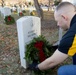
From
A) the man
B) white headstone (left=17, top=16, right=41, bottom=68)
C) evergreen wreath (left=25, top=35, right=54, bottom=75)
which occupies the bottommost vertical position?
evergreen wreath (left=25, top=35, right=54, bottom=75)

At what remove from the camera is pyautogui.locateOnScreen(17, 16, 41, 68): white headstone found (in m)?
3.79

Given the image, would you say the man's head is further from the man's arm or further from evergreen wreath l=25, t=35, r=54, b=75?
evergreen wreath l=25, t=35, r=54, b=75

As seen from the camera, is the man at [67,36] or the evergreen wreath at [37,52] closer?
the man at [67,36]

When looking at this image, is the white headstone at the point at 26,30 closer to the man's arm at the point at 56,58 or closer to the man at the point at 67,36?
the man's arm at the point at 56,58

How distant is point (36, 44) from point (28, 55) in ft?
0.79

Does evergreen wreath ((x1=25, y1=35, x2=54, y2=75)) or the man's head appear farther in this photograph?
evergreen wreath ((x1=25, y1=35, x2=54, y2=75))

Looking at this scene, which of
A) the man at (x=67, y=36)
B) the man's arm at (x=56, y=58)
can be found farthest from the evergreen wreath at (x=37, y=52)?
the man at (x=67, y=36)

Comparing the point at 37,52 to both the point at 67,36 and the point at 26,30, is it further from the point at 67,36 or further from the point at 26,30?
the point at 67,36

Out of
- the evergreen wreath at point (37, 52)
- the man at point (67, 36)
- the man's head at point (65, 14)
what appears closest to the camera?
the man at point (67, 36)

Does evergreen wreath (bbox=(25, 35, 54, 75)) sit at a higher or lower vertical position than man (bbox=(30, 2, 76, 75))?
lower

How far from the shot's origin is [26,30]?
12.7 ft

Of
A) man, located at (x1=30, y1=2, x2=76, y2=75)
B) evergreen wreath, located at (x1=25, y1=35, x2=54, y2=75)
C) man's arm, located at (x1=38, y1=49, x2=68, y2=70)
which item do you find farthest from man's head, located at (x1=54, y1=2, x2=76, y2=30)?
evergreen wreath, located at (x1=25, y1=35, x2=54, y2=75)

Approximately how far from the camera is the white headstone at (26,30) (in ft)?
12.4

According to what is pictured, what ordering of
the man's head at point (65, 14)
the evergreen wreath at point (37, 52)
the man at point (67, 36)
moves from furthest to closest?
the evergreen wreath at point (37, 52), the man's head at point (65, 14), the man at point (67, 36)
